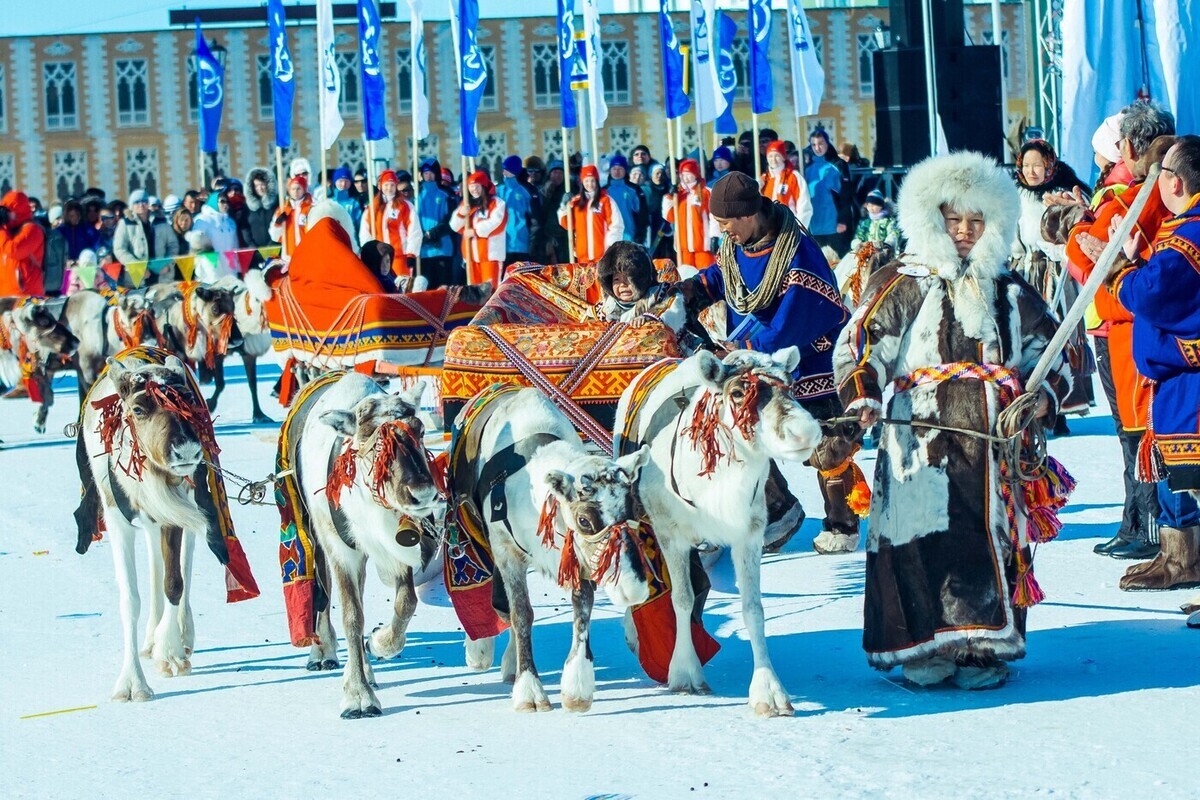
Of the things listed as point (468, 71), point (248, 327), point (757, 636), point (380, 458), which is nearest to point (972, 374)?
point (757, 636)

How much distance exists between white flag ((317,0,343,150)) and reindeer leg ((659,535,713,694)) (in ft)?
48.5

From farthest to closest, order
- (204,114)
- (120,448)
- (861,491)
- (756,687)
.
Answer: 1. (204,114)
2. (861,491)
3. (120,448)
4. (756,687)

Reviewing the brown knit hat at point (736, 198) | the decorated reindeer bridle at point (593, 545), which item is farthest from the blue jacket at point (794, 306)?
the decorated reindeer bridle at point (593, 545)

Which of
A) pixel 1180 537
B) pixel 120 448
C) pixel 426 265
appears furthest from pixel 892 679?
pixel 426 265

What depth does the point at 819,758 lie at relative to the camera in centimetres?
531

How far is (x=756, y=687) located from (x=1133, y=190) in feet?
9.12

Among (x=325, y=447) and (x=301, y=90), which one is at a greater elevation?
(x=301, y=90)

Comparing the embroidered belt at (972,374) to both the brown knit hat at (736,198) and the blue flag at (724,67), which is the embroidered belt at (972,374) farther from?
the blue flag at (724,67)

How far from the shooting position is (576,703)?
5.91 metres

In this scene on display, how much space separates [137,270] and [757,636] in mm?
14428

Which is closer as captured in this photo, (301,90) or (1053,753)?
(1053,753)

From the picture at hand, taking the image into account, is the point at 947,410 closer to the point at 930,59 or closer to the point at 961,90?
the point at 961,90

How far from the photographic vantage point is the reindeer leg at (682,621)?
6.18 meters

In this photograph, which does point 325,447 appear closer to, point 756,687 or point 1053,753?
point 756,687
